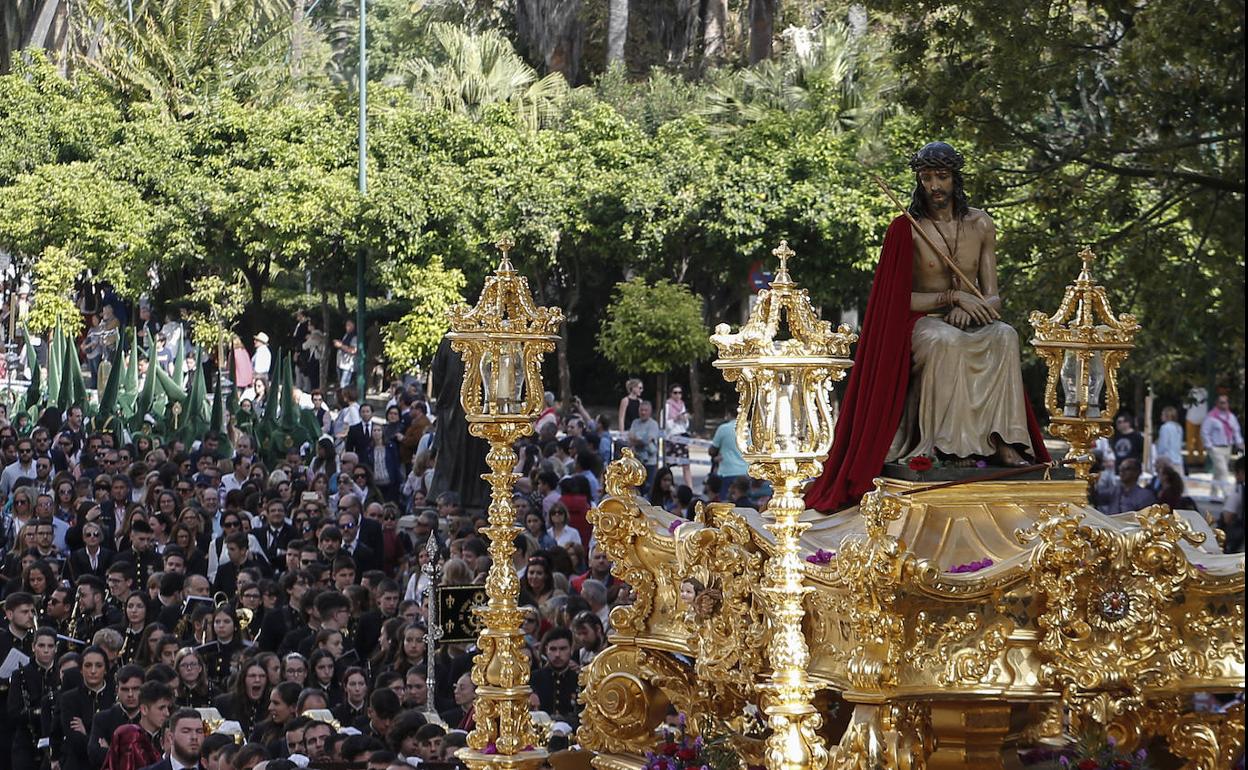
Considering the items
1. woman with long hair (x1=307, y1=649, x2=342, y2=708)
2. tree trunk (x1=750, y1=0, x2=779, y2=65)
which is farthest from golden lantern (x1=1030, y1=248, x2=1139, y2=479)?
tree trunk (x1=750, y1=0, x2=779, y2=65)

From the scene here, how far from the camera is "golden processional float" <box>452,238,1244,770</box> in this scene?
27.8 feet

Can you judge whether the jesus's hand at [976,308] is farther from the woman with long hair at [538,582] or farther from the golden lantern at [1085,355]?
the woman with long hair at [538,582]

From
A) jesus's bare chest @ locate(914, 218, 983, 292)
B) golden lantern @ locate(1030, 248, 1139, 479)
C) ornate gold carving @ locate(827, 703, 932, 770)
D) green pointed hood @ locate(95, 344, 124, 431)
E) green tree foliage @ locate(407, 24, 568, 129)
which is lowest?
ornate gold carving @ locate(827, 703, 932, 770)

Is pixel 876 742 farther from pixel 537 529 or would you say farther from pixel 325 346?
pixel 325 346

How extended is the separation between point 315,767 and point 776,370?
3.48 meters

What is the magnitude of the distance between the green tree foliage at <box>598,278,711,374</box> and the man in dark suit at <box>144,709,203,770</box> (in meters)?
18.9

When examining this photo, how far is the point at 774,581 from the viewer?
28.6 feet

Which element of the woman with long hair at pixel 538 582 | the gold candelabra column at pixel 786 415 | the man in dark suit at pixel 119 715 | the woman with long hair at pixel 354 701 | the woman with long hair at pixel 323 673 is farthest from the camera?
the woman with long hair at pixel 538 582

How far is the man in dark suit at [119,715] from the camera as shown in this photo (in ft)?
37.3

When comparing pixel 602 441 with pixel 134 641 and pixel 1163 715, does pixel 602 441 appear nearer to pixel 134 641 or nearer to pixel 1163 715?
pixel 134 641

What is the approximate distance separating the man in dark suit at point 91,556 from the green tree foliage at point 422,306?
16292 millimetres

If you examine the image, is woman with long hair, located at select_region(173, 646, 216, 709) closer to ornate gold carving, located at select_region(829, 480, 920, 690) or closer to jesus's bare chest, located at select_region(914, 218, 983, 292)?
ornate gold carving, located at select_region(829, 480, 920, 690)

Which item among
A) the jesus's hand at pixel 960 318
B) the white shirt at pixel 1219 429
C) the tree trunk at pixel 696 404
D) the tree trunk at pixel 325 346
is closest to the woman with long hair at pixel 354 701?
the jesus's hand at pixel 960 318

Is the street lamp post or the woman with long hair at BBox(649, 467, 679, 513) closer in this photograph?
the woman with long hair at BBox(649, 467, 679, 513)
